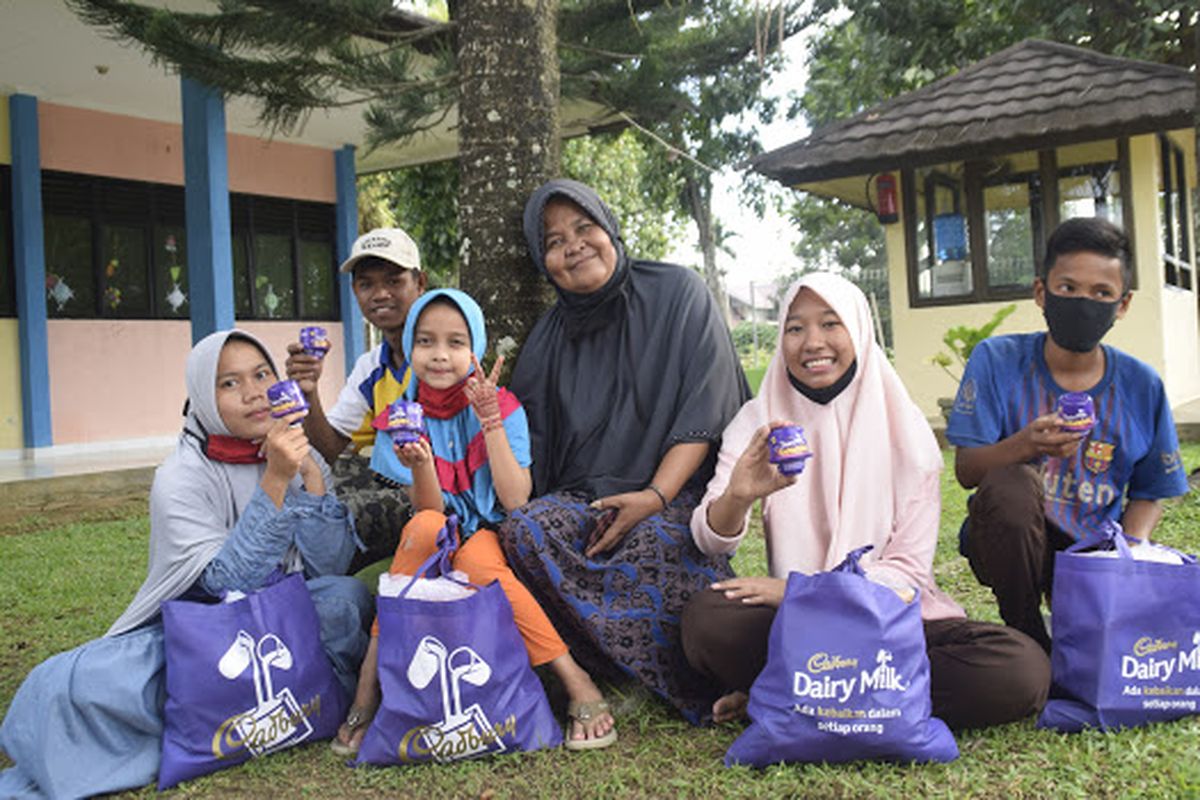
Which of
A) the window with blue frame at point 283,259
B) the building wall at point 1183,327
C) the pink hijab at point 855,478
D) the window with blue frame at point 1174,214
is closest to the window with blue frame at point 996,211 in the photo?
the building wall at point 1183,327

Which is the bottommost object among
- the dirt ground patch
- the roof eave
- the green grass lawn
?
the green grass lawn

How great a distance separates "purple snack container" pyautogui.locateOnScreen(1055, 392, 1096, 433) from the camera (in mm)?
2432

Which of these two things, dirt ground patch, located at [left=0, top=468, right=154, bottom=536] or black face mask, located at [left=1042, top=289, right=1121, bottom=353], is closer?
black face mask, located at [left=1042, top=289, right=1121, bottom=353]

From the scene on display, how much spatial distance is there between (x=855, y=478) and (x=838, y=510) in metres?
0.10

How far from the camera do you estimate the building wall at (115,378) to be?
29.8 ft

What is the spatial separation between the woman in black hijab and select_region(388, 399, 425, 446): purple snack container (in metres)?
0.36

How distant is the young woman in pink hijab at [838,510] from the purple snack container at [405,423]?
781mm

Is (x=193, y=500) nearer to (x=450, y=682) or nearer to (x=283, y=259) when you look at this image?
(x=450, y=682)

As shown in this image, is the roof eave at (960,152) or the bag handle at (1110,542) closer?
the bag handle at (1110,542)

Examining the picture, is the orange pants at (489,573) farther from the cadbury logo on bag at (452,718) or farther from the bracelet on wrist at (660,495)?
the bracelet on wrist at (660,495)

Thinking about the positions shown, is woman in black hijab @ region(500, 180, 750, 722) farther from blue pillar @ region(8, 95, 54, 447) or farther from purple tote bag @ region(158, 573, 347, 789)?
blue pillar @ region(8, 95, 54, 447)

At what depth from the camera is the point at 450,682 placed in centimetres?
242

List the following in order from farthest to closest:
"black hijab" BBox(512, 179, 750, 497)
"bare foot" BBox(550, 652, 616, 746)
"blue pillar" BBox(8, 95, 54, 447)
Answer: "blue pillar" BBox(8, 95, 54, 447)
"black hijab" BBox(512, 179, 750, 497)
"bare foot" BBox(550, 652, 616, 746)

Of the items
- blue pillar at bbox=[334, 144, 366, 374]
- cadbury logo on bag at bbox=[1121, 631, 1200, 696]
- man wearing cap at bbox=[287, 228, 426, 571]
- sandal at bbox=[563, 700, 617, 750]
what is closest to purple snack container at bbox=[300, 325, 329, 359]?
man wearing cap at bbox=[287, 228, 426, 571]
